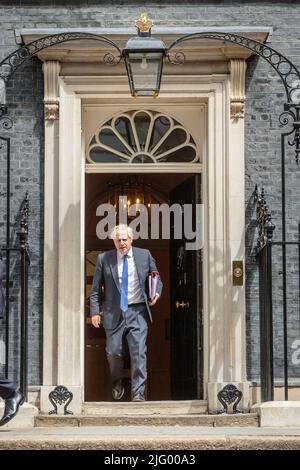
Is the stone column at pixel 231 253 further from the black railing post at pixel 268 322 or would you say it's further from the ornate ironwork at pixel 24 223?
the ornate ironwork at pixel 24 223

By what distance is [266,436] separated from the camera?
1191cm

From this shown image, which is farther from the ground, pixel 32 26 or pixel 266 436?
pixel 32 26

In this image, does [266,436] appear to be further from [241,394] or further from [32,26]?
[32,26]

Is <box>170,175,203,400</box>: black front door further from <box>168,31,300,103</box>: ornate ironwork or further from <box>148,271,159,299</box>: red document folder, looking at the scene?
<box>168,31,300,103</box>: ornate ironwork

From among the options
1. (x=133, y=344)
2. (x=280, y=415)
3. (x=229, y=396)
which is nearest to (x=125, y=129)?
(x=133, y=344)

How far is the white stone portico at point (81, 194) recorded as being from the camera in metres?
14.6

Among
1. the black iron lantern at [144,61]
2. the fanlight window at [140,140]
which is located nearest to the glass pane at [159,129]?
the fanlight window at [140,140]

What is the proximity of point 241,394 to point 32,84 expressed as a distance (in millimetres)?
3580

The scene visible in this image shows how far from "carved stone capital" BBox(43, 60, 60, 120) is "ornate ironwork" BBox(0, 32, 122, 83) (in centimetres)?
23

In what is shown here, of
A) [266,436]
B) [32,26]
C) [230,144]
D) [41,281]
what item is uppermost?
[32,26]

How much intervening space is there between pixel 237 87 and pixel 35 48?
2012mm

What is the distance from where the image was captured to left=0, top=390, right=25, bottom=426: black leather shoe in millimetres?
12555

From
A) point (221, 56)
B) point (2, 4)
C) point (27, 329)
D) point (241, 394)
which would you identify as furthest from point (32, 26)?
point (241, 394)

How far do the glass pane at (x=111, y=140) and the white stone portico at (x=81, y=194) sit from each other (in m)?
0.41
